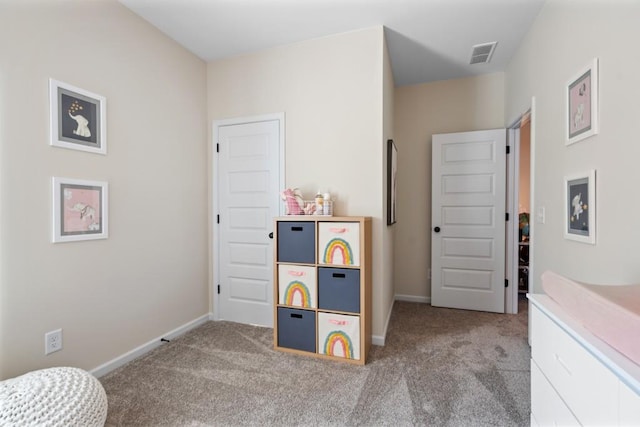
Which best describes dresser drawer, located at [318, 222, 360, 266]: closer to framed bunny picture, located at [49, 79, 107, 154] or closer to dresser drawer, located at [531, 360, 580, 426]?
dresser drawer, located at [531, 360, 580, 426]

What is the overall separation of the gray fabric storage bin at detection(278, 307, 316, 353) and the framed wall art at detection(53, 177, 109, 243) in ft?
4.69

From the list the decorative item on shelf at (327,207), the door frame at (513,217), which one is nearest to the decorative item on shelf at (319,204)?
the decorative item on shelf at (327,207)

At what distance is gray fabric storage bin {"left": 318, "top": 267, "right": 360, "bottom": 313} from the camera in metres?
2.10

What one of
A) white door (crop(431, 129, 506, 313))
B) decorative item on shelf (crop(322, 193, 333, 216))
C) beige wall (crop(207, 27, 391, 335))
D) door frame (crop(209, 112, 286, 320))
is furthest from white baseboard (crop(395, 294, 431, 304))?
door frame (crop(209, 112, 286, 320))

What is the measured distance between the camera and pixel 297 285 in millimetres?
2244

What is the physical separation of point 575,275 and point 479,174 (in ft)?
5.57

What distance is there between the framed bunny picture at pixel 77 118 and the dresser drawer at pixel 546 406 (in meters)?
2.72

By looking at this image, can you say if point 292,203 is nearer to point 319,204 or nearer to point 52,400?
point 319,204

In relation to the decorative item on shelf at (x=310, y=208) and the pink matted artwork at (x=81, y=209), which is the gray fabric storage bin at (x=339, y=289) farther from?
the pink matted artwork at (x=81, y=209)

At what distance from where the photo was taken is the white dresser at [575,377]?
0.69 metres

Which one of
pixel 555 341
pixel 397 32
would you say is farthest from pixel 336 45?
pixel 555 341

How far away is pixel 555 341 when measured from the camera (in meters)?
1.02

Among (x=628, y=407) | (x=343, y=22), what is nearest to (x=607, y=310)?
(x=628, y=407)

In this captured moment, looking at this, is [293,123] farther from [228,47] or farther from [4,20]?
[4,20]
